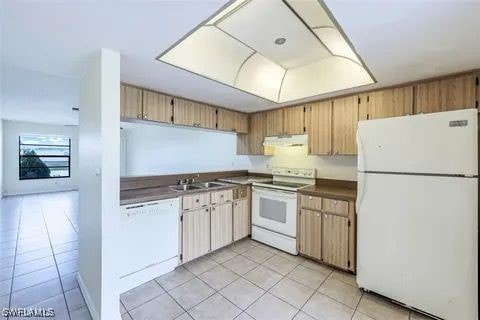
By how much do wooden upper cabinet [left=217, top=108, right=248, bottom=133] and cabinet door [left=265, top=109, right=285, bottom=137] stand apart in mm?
452

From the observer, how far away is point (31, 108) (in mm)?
4719

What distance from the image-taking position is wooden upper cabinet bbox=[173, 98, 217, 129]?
296 cm

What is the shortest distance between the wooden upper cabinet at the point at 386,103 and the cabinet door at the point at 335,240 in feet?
4.53

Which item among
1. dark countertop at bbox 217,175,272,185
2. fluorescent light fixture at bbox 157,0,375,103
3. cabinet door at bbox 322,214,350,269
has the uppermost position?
fluorescent light fixture at bbox 157,0,375,103

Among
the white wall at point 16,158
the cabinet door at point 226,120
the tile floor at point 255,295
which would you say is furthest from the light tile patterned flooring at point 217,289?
the white wall at point 16,158

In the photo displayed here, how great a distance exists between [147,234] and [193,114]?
1.76m

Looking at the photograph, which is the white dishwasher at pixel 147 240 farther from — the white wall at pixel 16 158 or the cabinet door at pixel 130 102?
the white wall at pixel 16 158

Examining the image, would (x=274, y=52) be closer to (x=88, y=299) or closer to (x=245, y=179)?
(x=245, y=179)

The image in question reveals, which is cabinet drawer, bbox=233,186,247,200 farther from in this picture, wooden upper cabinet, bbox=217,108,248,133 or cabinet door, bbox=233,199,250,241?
wooden upper cabinet, bbox=217,108,248,133

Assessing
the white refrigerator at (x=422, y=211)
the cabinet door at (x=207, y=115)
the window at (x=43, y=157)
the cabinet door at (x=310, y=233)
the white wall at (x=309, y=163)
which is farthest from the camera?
the window at (x=43, y=157)

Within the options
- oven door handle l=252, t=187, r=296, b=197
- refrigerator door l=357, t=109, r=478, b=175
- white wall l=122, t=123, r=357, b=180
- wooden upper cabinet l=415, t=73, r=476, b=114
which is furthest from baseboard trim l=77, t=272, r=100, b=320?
wooden upper cabinet l=415, t=73, r=476, b=114

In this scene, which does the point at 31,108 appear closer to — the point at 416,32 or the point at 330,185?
the point at 330,185

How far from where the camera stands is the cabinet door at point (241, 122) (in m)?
3.90

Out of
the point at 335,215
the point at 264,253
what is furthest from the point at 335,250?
the point at 264,253
